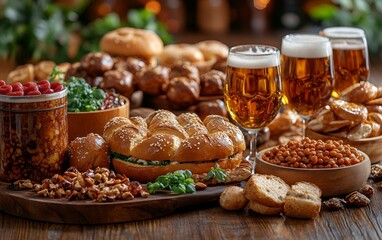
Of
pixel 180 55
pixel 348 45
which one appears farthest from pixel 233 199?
pixel 180 55

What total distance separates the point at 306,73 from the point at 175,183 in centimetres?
61

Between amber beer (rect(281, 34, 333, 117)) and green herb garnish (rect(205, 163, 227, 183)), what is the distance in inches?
18.7

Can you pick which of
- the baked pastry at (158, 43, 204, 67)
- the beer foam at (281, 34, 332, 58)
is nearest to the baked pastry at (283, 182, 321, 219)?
the beer foam at (281, 34, 332, 58)

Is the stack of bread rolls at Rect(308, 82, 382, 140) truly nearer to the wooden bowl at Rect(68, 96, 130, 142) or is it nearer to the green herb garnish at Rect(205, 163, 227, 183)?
the green herb garnish at Rect(205, 163, 227, 183)

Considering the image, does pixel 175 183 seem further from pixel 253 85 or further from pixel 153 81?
pixel 153 81

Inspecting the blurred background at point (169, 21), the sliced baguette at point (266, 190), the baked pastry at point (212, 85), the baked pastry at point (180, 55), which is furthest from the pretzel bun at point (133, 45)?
the sliced baguette at point (266, 190)

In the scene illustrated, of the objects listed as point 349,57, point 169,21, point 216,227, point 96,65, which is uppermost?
point 349,57

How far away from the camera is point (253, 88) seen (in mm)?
2088

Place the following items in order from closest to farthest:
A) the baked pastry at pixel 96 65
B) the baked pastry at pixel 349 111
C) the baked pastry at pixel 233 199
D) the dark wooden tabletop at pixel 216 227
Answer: the dark wooden tabletop at pixel 216 227 → the baked pastry at pixel 233 199 → the baked pastry at pixel 349 111 → the baked pastry at pixel 96 65

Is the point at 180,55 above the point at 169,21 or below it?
above

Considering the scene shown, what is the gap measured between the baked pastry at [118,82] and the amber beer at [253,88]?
0.62 metres

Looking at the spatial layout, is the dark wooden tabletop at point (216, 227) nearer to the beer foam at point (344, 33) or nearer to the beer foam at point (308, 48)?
the beer foam at point (308, 48)

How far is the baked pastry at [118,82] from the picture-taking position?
268cm

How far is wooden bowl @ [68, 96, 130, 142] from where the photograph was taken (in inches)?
88.9
